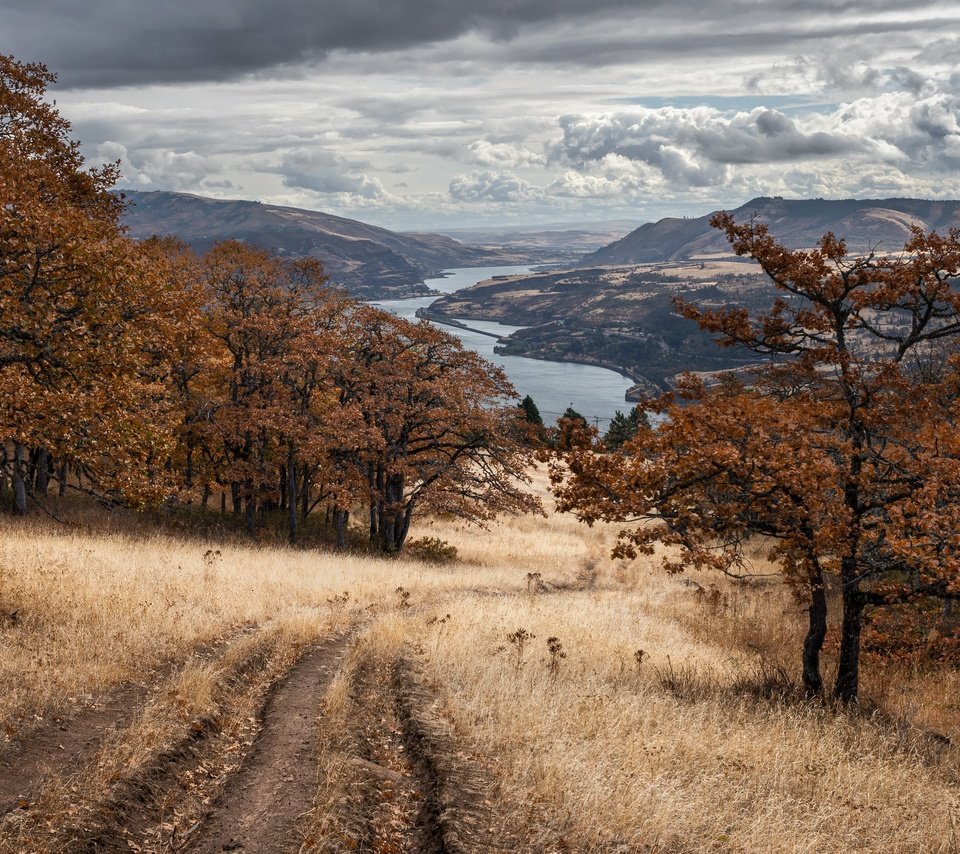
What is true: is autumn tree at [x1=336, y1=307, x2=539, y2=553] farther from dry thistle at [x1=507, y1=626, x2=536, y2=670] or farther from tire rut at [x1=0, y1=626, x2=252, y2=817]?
tire rut at [x1=0, y1=626, x2=252, y2=817]

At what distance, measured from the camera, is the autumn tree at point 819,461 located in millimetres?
10391

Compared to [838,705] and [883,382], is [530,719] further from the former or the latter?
[883,382]

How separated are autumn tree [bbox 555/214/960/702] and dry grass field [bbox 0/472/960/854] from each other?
90.5 inches

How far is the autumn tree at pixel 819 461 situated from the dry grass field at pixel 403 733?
230 centimetres

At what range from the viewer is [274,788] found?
299 inches

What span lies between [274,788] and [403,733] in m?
1.93

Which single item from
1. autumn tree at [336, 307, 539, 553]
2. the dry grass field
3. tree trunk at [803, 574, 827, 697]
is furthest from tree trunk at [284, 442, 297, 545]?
tree trunk at [803, 574, 827, 697]

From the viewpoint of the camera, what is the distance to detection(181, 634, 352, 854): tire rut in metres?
6.72

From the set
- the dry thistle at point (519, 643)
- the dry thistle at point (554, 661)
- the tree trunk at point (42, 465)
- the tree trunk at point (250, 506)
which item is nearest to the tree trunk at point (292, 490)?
the tree trunk at point (250, 506)

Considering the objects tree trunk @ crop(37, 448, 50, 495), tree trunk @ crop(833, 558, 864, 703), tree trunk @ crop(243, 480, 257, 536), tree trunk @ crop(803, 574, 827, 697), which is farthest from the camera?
tree trunk @ crop(243, 480, 257, 536)

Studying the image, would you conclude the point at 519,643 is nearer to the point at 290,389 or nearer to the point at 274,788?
the point at 274,788

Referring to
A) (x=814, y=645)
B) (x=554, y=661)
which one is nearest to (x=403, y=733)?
(x=554, y=661)

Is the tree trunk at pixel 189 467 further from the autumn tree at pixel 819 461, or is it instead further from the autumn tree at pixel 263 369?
the autumn tree at pixel 819 461

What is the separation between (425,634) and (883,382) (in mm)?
8523
